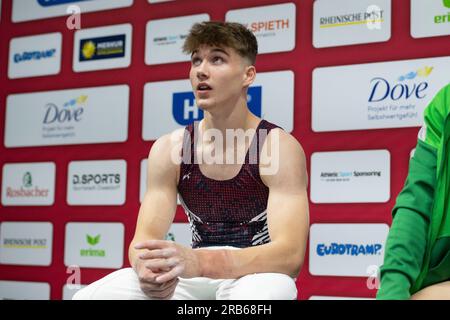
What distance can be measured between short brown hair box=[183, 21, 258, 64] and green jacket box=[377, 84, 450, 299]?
0.67m

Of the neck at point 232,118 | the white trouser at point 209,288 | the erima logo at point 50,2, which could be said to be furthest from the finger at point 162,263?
the erima logo at point 50,2

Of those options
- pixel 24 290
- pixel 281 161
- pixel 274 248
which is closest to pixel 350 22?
pixel 281 161

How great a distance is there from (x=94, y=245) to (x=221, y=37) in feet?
5.81

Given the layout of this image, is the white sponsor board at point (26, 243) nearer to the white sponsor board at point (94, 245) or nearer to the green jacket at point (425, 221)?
the white sponsor board at point (94, 245)

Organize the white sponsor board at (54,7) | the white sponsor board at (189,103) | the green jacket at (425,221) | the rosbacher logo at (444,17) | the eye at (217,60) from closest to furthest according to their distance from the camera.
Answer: the green jacket at (425,221), the eye at (217,60), the rosbacher logo at (444,17), the white sponsor board at (189,103), the white sponsor board at (54,7)

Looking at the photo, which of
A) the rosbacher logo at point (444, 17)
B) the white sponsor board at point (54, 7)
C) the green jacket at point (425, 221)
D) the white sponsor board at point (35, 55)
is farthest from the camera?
the white sponsor board at point (35, 55)

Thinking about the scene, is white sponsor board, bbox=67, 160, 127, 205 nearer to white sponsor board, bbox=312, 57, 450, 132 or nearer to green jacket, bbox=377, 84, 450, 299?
white sponsor board, bbox=312, 57, 450, 132

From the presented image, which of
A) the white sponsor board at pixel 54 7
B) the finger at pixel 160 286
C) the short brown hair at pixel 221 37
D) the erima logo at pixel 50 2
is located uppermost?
the erima logo at pixel 50 2

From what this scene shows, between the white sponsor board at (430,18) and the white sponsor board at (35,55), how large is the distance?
1860mm

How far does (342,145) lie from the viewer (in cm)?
253

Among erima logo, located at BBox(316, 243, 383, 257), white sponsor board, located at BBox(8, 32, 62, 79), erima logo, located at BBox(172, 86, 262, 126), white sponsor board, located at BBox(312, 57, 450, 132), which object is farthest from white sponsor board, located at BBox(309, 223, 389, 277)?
white sponsor board, located at BBox(8, 32, 62, 79)

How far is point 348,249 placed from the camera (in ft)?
8.12

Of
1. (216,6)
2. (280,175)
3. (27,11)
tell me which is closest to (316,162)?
(216,6)

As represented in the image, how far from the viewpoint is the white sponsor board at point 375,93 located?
240 cm
